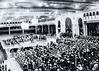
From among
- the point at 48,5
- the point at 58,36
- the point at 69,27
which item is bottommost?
the point at 58,36

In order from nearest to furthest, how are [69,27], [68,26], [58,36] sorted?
[58,36]
[69,27]
[68,26]

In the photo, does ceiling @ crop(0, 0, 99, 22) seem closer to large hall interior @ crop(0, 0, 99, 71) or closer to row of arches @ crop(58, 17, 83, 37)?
large hall interior @ crop(0, 0, 99, 71)

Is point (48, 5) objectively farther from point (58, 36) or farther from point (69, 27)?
point (58, 36)

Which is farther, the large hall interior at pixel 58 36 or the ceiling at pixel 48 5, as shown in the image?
the ceiling at pixel 48 5

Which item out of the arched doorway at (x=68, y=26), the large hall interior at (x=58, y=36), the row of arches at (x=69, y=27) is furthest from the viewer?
the arched doorway at (x=68, y=26)

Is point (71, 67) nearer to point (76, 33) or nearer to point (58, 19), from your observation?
point (76, 33)

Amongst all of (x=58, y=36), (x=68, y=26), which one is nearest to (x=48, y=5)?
(x=68, y=26)

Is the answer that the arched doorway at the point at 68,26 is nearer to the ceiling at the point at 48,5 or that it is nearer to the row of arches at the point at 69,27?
the row of arches at the point at 69,27

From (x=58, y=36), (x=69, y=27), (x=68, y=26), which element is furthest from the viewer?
(x=68, y=26)

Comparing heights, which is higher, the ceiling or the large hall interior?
the ceiling

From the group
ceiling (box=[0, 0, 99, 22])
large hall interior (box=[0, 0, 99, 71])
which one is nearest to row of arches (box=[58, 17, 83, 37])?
large hall interior (box=[0, 0, 99, 71])

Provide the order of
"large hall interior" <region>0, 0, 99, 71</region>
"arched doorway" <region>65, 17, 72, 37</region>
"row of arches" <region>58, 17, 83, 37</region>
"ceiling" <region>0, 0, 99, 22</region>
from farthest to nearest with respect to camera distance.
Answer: "arched doorway" <region>65, 17, 72, 37</region> < "row of arches" <region>58, 17, 83, 37</region> < "ceiling" <region>0, 0, 99, 22</region> < "large hall interior" <region>0, 0, 99, 71</region>

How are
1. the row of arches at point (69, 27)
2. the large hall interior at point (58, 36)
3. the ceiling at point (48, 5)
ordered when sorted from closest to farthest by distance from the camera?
1. the large hall interior at point (58, 36)
2. the ceiling at point (48, 5)
3. the row of arches at point (69, 27)

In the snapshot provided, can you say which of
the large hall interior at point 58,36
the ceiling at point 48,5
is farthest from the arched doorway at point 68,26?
the ceiling at point 48,5
